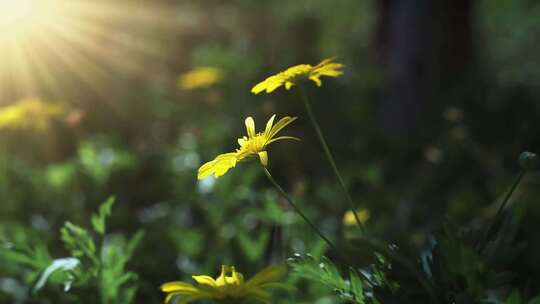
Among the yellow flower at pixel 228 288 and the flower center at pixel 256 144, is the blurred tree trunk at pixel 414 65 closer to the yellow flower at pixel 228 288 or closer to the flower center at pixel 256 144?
the flower center at pixel 256 144

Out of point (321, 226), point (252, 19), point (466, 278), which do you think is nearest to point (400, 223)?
point (321, 226)

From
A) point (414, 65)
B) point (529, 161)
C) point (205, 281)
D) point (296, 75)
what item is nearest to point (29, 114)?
point (296, 75)

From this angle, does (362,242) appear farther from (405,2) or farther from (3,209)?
(405,2)

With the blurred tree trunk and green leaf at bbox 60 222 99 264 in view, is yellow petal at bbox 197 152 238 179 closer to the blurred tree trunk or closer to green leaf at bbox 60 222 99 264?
green leaf at bbox 60 222 99 264

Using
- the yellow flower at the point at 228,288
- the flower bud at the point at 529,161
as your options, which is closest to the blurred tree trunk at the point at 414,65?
the flower bud at the point at 529,161

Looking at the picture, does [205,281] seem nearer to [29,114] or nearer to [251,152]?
[251,152]

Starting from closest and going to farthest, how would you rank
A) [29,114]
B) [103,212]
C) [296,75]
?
[296,75] → [103,212] → [29,114]


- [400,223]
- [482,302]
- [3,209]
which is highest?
[3,209]
